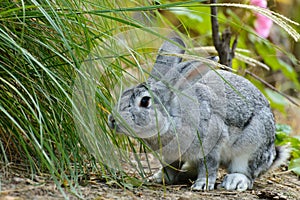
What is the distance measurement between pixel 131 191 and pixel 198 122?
612 mm

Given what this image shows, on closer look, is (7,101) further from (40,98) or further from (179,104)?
(179,104)

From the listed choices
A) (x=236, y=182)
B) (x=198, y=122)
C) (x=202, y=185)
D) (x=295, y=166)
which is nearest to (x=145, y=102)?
(x=198, y=122)

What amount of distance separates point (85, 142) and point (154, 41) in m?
0.90

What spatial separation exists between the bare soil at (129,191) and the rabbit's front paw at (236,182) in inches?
1.8

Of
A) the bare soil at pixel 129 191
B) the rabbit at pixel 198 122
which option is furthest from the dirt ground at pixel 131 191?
the rabbit at pixel 198 122

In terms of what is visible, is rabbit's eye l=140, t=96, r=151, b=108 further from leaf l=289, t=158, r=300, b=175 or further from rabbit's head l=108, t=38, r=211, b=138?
leaf l=289, t=158, r=300, b=175

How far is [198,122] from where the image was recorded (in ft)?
10.7

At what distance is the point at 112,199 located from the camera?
2.67m

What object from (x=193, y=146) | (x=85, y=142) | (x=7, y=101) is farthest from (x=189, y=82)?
(x=7, y=101)

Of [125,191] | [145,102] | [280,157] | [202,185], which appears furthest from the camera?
[280,157]

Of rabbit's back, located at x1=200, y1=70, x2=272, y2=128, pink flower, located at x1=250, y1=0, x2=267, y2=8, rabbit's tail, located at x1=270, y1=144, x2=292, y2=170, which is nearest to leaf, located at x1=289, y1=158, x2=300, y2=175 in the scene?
rabbit's tail, located at x1=270, y1=144, x2=292, y2=170

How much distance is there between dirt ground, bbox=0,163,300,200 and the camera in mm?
2510

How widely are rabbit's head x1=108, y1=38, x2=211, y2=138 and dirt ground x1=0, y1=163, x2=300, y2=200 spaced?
305 mm

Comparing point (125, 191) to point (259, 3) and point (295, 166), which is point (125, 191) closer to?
point (295, 166)
